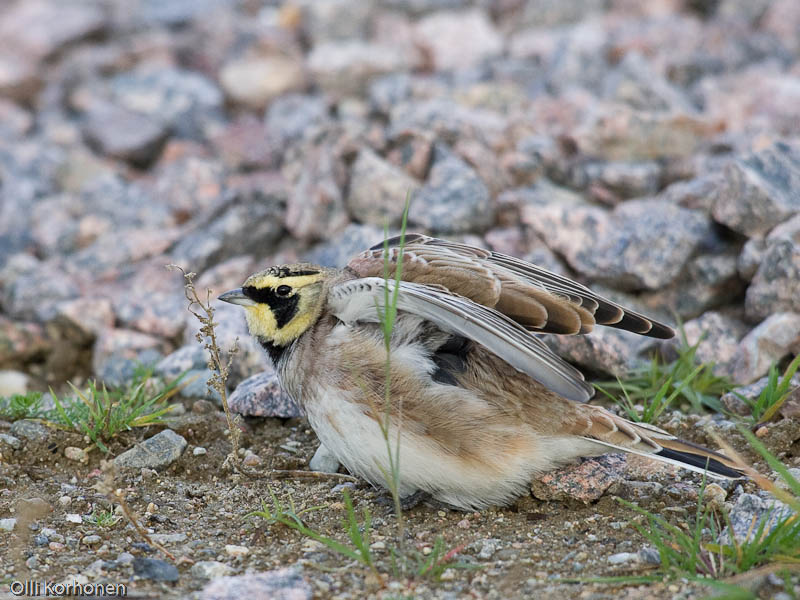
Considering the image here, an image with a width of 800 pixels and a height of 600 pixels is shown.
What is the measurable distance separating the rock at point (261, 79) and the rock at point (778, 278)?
19.6 ft

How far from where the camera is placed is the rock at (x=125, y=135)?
9.92 m

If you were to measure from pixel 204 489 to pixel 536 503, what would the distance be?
5.66 feet

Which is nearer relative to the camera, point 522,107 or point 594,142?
point 594,142

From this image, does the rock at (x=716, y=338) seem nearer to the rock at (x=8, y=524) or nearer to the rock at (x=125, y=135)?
the rock at (x=8, y=524)

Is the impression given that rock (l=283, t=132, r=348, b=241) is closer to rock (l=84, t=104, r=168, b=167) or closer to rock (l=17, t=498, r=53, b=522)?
rock (l=84, t=104, r=168, b=167)

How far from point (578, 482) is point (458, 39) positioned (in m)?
7.30

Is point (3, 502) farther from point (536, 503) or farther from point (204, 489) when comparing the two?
point (536, 503)

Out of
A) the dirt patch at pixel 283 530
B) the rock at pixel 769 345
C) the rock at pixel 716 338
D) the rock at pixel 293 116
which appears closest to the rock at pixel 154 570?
the dirt patch at pixel 283 530

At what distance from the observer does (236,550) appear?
4.31 m

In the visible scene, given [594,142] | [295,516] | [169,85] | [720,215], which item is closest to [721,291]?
[720,215]

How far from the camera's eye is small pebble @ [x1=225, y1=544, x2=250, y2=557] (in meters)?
4.30

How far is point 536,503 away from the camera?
4812mm

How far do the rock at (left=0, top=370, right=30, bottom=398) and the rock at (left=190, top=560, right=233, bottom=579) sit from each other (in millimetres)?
3317

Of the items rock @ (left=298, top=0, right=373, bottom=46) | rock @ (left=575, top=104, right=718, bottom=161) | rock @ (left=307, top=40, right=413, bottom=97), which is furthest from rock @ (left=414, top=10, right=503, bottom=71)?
rock @ (left=575, top=104, right=718, bottom=161)
